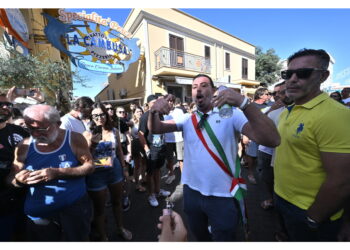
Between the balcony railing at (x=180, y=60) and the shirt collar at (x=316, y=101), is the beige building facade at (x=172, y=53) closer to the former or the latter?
the balcony railing at (x=180, y=60)

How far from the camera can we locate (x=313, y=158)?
1.28 meters

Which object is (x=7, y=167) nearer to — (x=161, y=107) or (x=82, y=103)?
(x=82, y=103)

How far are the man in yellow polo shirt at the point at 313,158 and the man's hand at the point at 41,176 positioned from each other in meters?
2.08

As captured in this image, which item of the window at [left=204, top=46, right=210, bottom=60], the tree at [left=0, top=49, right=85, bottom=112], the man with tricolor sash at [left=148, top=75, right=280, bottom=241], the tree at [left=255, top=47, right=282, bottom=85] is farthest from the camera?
the tree at [left=255, top=47, right=282, bottom=85]

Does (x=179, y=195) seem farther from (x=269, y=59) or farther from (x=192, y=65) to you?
(x=269, y=59)

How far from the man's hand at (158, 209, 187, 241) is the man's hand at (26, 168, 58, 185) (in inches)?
45.8

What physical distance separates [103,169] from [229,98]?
6.03 ft

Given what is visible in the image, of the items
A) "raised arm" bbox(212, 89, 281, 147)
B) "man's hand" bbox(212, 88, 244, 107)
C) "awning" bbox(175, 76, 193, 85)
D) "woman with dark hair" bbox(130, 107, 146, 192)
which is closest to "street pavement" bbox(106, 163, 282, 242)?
"woman with dark hair" bbox(130, 107, 146, 192)

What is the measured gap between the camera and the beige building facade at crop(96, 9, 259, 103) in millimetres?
11055

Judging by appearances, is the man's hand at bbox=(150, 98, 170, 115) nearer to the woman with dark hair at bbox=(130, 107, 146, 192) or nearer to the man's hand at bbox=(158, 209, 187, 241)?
the man's hand at bbox=(158, 209, 187, 241)

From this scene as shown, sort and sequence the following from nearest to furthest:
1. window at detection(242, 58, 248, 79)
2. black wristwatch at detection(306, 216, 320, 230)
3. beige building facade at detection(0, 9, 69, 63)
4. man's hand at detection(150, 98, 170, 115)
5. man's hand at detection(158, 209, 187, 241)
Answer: man's hand at detection(158, 209, 187, 241), black wristwatch at detection(306, 216, 320, 230), man's hand at detection(150, 98, 170, 115), beige building facade at detection(0, 9, 69, 63), window at detection(242, 58, 248, 79)

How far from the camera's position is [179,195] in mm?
3613

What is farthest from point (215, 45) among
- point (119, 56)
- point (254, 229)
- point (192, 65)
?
point (254, 229)

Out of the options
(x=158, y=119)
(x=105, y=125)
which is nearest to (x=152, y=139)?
(x=105, y=125)
